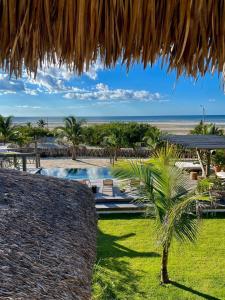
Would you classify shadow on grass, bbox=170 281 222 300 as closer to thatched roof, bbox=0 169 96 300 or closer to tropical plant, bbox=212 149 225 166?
thatched roof, bbox=0 169 96 300

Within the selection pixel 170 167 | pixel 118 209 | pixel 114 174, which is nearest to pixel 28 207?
pixel 114 174

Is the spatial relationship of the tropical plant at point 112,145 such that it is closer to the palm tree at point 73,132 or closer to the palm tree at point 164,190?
the palm tree at point 73,132

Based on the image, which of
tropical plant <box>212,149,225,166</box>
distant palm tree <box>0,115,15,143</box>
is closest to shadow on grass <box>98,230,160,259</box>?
tropical plant <box>212,149,225,166</box>

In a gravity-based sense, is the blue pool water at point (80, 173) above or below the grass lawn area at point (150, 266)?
above

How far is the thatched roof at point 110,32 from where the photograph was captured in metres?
1.53

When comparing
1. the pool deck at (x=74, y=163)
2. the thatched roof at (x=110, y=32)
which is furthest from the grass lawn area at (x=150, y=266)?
the pool deck at (x=74, y=163)

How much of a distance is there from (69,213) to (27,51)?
2.32m

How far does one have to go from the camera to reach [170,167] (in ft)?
20.2

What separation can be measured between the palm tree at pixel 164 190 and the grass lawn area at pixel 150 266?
1.00 meters

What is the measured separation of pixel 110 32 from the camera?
1.60 metres

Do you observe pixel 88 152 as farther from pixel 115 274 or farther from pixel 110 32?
pixel 110 32

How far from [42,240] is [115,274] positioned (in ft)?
15.6

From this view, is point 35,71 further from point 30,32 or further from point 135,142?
point 135,142

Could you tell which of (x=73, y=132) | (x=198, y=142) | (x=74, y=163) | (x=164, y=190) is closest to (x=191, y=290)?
(x=164, y=190)
